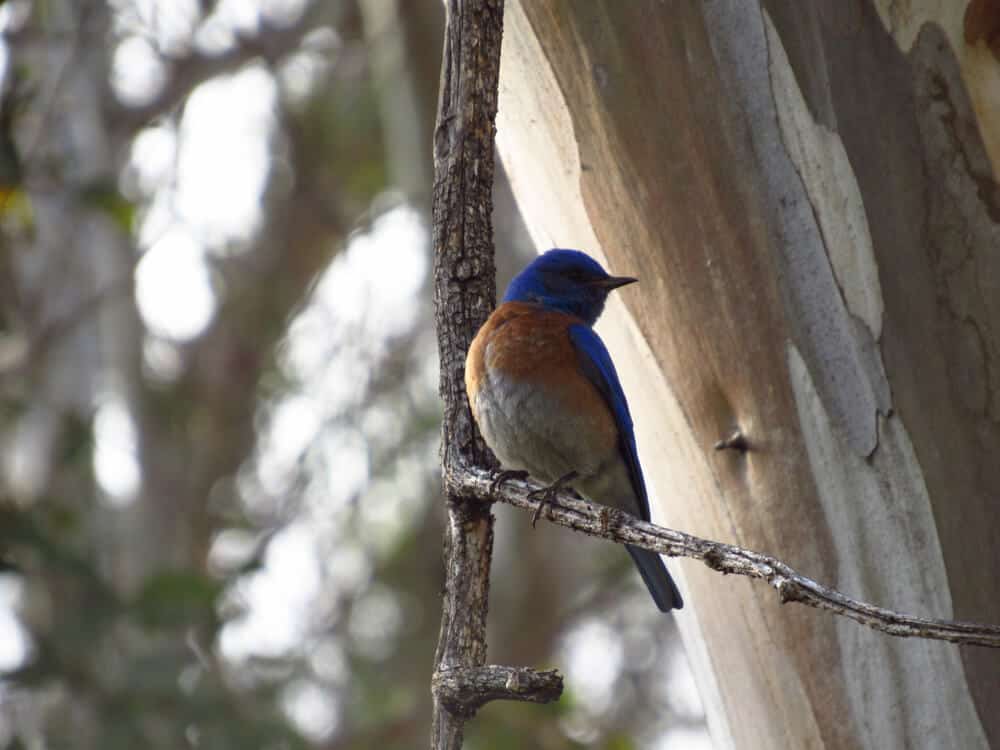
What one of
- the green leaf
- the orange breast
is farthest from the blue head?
the green leaf

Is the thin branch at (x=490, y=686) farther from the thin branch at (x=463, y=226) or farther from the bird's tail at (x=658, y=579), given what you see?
the bird's tail at (x=658, y=579)

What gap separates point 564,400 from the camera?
4.01m

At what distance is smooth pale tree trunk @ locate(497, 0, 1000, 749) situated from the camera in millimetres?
2826

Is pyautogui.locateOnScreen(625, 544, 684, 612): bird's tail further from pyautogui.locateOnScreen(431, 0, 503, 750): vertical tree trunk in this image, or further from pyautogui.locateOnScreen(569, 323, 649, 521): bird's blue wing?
pyautogui.locateOnScreen(431, 0, 503, 750): vertical tree trunk

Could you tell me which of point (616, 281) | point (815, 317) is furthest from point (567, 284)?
point (815, 317)

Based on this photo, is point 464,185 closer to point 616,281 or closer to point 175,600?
point 616,281

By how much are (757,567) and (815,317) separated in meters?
0.91

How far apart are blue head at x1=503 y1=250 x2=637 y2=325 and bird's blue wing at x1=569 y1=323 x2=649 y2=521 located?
9 centimetres

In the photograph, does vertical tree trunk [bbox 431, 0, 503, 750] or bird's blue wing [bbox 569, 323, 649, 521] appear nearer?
vertical tree trunk [bbox 431, 0, 503, 750]

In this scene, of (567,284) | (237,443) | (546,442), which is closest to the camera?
(546,442)

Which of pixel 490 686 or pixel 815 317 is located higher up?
pixel 815 317

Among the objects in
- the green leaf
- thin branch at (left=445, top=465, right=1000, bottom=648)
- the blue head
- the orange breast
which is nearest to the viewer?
thin branch at (left=445, top=465, right=1000, bottom=648)

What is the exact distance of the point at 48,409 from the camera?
9.23 m

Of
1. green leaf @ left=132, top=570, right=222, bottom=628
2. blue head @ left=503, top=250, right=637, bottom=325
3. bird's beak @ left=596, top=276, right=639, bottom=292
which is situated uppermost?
blue head @ left=503, top=250, right=637, bottom=325
